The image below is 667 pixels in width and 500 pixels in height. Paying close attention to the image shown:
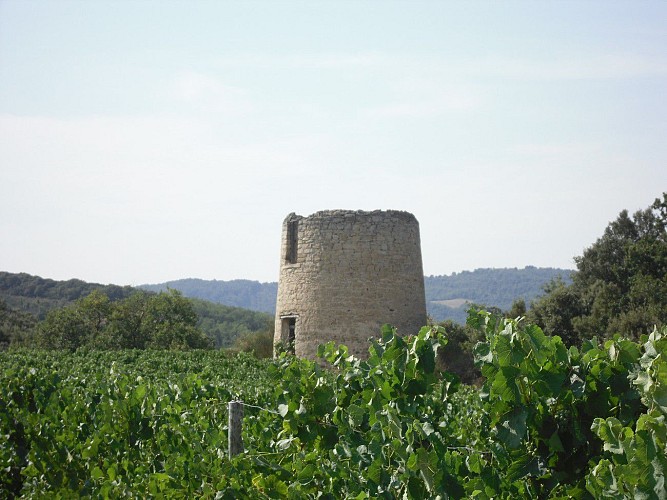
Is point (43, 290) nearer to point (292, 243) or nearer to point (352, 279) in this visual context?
point (292, 243)

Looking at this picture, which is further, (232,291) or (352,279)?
(232,291)

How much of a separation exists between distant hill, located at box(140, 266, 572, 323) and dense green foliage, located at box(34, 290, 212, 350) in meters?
90.2

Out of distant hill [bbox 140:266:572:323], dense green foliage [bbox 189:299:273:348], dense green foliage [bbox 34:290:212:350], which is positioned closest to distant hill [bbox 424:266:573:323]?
distant hill [bbox 140:266:572:323]

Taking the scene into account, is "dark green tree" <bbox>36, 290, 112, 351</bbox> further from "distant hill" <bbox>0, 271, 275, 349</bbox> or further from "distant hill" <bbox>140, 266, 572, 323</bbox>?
"distant hill" <bbox>140, 266, 572, 323</bbox>

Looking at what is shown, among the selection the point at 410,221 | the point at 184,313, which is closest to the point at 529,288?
the point at 184,313

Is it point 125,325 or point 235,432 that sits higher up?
point 235,432

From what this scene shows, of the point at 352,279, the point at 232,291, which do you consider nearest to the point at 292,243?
the point at 352,279

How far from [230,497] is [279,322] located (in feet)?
43.7

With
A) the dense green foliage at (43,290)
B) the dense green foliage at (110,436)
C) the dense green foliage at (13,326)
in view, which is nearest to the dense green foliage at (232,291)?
the dense green foliage at (43,290)

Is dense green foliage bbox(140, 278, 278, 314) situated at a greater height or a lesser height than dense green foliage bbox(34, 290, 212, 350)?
greater

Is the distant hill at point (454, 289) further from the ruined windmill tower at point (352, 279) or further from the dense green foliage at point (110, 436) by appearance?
the dense green foliage at point (110, 436)

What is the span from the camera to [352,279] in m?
15.5

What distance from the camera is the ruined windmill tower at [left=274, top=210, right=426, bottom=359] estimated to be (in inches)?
609

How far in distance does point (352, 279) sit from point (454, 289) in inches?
5716
